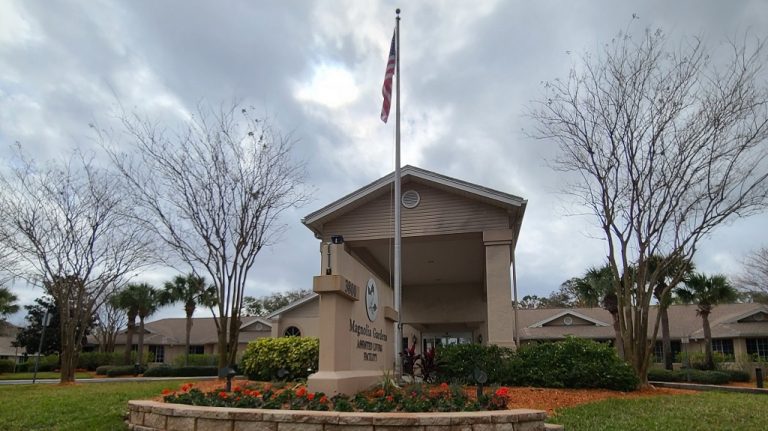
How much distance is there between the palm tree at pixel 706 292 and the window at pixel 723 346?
4.28m

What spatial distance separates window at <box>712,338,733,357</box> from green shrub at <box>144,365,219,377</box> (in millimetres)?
27062

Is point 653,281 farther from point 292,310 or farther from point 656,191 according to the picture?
point 292,310

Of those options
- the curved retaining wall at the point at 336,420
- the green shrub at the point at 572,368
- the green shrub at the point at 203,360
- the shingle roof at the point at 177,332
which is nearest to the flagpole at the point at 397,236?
the green shrub at the point at 572,368

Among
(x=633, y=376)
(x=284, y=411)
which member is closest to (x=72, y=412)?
(x=284, y=411)

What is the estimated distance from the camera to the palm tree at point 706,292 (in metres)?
25.8

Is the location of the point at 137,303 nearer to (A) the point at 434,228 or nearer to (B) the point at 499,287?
(A) the point at 434,228

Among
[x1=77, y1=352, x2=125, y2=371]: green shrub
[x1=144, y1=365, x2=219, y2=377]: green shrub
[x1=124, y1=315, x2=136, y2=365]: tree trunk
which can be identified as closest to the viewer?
[x1=144, y1=365, x2=219, y2=377]: green shrub

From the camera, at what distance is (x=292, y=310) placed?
27094 mm

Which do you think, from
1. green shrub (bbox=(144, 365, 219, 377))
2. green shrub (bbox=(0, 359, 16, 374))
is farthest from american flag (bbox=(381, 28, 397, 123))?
green shrub (bbox=(0, 359, 16, 374))

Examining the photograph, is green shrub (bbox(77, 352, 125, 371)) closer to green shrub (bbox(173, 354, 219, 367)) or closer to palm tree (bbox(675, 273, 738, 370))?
green shrub (bbox(173, 354, 219, 367))

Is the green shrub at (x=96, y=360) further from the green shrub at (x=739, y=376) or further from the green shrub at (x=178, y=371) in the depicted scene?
the green shrub at (x=739, y=376)

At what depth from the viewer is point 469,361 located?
42.1 feet

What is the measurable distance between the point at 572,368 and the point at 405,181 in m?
6.71

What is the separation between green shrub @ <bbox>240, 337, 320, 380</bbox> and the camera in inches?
500
